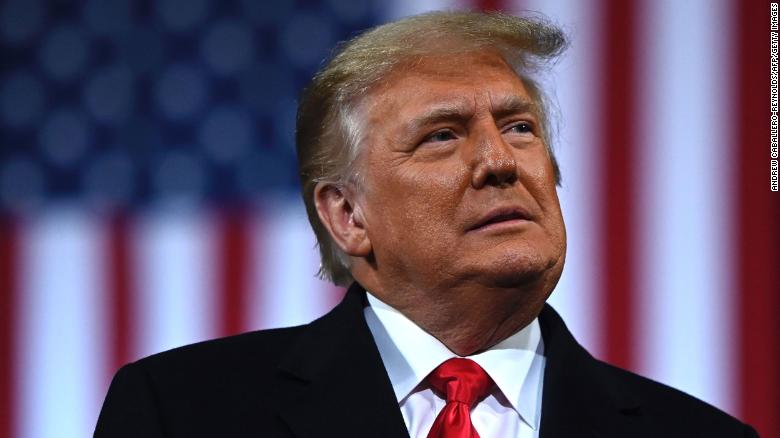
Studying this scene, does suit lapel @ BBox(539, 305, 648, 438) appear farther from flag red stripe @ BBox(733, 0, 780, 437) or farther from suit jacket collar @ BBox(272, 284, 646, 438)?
flag red stripe @ BBox(733, 0, 780, 437)

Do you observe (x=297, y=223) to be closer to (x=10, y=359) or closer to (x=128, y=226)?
(x=128, y=226)

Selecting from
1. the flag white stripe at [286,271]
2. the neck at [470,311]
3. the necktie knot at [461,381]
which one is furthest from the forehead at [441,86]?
the flag white stripe at [286,271]

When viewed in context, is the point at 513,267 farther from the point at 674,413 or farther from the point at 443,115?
the point at 674,413

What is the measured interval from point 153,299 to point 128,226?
0.17 m

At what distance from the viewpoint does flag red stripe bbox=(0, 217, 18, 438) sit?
2.58 meters

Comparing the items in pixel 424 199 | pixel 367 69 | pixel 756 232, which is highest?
pixel 367 69

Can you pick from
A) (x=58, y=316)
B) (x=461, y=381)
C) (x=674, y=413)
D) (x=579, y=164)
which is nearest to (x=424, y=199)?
(x=461, y=381)

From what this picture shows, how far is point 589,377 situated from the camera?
1.71 metres

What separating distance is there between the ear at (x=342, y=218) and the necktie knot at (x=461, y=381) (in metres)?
0.23

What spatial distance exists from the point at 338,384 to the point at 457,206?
300 millimetres

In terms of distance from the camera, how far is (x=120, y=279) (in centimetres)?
260

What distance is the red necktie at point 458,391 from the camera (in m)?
1.54

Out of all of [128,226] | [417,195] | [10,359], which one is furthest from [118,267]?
[417,195]

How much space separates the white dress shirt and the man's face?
8 centimetres
